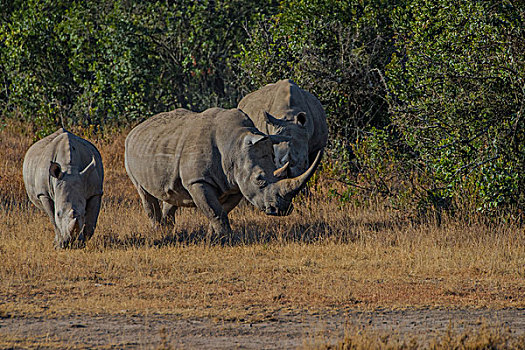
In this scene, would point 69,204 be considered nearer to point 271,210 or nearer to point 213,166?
point 213,166

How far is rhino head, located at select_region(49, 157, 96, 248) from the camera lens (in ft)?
33.8

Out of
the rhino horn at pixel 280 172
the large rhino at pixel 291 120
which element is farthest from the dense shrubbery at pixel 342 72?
the rhino horn at pixel 280 172

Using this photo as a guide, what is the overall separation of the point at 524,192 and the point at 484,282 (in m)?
2.96

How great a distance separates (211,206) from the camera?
10727mm

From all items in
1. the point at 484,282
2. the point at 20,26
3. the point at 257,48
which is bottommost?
the point at 484,282

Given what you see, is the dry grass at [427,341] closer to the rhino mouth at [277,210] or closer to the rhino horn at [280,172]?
the rhino mouth at [277,210]

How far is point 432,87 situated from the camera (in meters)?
12.0

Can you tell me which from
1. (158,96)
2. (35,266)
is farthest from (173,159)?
(158,96)

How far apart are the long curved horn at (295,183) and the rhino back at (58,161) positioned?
252 cm

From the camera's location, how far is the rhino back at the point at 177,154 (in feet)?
35.2

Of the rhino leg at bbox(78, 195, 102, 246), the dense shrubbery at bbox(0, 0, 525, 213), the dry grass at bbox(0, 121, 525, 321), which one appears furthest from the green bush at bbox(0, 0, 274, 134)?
the rhino leg at bbox(78, 195, 102, 246)

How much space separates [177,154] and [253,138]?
4.00 ft

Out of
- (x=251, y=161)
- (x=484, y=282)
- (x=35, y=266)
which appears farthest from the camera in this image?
(x=251, y=161)

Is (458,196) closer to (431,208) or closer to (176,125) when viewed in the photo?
(431,208)
